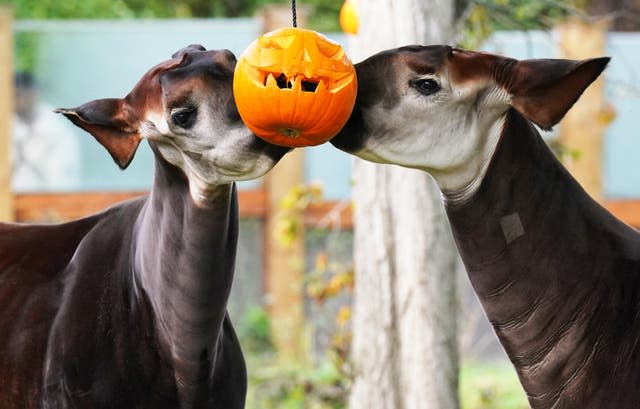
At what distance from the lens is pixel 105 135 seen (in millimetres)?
3580

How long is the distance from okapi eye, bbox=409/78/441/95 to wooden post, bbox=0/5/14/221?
17.4 feet

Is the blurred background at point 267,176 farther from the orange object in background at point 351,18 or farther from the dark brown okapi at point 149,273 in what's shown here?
the dark brown okapi at point 149,273

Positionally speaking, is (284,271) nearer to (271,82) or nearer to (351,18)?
(351,18)

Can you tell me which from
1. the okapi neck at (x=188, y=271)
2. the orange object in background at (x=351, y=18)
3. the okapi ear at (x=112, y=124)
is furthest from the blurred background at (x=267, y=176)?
the okapi ear at (x=112, y=124)

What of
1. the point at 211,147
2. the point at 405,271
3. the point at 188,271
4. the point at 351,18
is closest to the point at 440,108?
the point at 211,147

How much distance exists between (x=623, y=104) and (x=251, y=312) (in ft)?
9.47

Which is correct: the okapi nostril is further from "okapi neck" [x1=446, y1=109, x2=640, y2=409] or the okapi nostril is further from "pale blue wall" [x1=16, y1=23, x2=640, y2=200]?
"pale blue wall" [x1=16, y1=23, x2=640, y2=200]

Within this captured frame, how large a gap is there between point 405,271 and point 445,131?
2.09 m

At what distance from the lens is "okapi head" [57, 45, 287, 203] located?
11.1ft

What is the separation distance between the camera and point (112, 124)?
3.56m

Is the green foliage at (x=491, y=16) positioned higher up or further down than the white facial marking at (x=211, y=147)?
higher up

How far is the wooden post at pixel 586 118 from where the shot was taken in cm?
823

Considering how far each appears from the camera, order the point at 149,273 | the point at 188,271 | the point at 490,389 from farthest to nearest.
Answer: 1. the point at 490,389
2. the point at 149,273
3. the point at 188,271

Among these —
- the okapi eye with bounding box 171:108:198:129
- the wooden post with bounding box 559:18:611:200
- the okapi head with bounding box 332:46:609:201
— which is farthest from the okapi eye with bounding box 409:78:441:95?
the wooden post with bounding box 559:18:611:200
